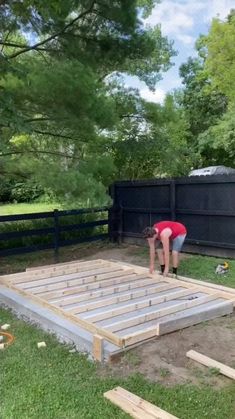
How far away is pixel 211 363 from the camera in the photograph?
2.91m

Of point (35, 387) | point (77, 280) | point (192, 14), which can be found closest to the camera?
point (35, 387)

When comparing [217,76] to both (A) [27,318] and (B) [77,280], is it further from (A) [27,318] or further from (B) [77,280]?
(A) [27,318]

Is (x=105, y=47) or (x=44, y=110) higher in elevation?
(x=105, y=47)

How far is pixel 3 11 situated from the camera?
6035mm

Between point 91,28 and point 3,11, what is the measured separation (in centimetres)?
146

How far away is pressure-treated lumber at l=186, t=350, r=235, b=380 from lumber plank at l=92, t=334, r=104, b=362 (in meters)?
0.72

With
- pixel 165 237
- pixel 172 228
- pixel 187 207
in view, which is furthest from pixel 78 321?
pixel 187 207

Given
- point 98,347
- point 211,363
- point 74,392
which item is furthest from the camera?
point 98,347

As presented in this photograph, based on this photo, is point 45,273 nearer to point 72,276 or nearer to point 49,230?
point 72,276

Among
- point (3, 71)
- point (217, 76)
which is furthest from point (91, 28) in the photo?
point (217, 76)

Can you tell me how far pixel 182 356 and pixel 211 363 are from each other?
0.93ft

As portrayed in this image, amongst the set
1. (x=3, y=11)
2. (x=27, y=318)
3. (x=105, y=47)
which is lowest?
(x=27, y=318)

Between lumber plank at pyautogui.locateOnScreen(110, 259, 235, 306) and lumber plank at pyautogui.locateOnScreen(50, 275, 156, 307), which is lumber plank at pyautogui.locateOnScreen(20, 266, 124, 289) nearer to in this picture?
lumber plank at pyautogui.locateOnScreen(50, 275, 156, 307)

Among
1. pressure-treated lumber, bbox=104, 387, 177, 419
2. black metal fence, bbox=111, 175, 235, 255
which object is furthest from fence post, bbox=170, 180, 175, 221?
pressure-treated lumber, bbox=104, 387, 177, 419
